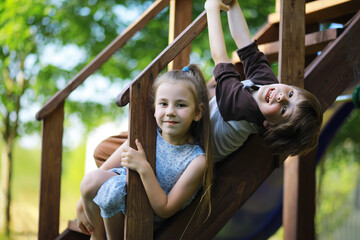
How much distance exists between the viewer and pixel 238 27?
2691 millimetres

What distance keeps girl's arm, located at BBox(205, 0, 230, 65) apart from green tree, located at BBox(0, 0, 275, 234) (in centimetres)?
420

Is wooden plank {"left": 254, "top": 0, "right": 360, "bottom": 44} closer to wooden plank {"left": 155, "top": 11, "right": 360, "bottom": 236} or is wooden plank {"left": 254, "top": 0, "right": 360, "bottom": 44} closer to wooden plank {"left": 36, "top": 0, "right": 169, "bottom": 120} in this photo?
wooden plank {"left": 155, "top": 11, "right": 360, "bottom": 236}

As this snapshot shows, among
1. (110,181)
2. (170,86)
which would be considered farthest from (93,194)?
(170,86)

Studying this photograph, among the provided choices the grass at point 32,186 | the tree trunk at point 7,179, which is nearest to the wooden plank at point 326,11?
the tree trunk at point 7,179

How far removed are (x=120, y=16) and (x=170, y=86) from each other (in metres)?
5.09

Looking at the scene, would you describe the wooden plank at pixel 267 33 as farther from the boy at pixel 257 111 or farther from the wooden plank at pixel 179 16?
the boy at pixel 257 111

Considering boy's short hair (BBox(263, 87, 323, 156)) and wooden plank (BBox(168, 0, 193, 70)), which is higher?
wooden plank (BBox(168, 0, 193, 70))

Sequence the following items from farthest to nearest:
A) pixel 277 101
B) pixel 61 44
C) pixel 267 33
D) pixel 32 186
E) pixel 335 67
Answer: pixel 32 186 < pixel 61 44 < pixel 267 33 < pixel 335 67 < pixel 277 101

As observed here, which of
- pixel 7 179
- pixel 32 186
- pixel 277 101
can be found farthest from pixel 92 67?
pixel 32 186

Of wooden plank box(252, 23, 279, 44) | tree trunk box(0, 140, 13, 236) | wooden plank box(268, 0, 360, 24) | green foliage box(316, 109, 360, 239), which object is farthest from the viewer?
green foliage box(316, 109, 360, 239)

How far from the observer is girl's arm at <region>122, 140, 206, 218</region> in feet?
7.32

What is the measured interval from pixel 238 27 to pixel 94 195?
125 centimetres

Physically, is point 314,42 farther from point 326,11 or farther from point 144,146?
point 144,146

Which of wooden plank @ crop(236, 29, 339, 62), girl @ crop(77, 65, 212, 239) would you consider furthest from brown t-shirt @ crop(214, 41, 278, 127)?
wooden plank @ crop(236, 29, 339, 62)
